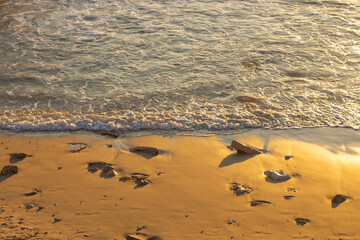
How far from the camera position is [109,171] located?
4.72 metres

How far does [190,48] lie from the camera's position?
28.7 ft

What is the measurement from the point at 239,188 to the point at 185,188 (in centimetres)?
62

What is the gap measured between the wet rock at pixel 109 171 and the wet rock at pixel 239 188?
1408mm

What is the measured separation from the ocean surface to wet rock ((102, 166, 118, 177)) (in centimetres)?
131

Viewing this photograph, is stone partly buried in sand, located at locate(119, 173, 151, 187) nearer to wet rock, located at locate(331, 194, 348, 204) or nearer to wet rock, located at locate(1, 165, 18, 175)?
wet rock, located at locate(1, 165, 18, 175)

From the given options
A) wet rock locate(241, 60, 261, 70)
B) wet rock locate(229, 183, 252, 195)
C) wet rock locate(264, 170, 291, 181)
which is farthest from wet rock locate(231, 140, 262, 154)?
wet rock locate(241, 60, 261, 70)

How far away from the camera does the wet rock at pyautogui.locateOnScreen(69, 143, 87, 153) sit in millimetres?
5322

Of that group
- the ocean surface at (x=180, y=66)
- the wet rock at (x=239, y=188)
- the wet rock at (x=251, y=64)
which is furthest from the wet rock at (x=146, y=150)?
the wet rock at (x=251, y=64)

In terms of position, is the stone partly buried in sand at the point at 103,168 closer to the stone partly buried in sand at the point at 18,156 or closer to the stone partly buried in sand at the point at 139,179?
the stone partly buried in sand at the point at 139,179

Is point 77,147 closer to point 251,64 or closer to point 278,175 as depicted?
point 278,175

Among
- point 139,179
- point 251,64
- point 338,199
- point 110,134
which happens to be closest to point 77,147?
point 110,134

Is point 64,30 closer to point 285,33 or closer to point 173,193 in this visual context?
point 285,33

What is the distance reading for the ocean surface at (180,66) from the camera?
629 centimetres

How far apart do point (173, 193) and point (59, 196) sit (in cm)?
126
